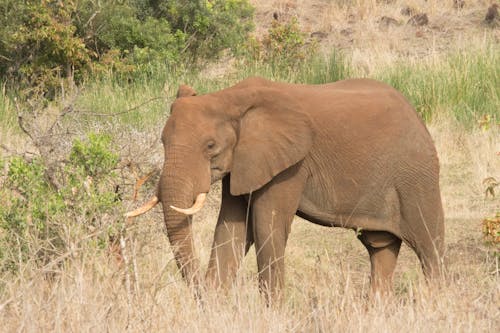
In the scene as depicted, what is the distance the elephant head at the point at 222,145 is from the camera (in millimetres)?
7184

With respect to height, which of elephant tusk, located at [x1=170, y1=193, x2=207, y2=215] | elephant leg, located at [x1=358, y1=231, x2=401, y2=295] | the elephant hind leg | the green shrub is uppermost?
elephant tusk, located at [x1=170, y1=193, x2=207, y2=215]

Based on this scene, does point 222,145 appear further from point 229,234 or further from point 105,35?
point 105,35

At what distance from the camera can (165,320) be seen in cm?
581

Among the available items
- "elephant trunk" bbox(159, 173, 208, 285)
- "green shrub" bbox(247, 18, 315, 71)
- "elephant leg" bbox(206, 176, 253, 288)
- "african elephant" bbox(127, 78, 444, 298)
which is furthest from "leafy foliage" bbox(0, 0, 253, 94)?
"elephant trunk" bbox(159, 173, 208, 285)

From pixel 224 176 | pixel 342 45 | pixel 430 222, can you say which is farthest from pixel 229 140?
pixel 342 45

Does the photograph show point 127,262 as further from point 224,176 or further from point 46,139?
point 46,139

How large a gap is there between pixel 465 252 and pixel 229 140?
2.71 metres

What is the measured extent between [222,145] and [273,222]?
22.7 inches

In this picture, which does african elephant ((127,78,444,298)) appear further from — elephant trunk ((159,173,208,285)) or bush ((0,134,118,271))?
bush ((0,134,118,271))

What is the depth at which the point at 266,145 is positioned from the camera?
24.7 feet

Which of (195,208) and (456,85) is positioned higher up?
(195,208)

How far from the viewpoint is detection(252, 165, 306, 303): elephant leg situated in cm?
745

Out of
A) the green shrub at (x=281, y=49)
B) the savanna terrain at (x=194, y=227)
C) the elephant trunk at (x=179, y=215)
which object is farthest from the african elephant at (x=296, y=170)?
the green shrub at (x=281, y=49)

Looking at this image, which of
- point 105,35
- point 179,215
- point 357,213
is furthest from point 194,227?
point 105,35
